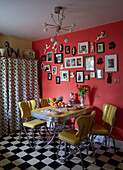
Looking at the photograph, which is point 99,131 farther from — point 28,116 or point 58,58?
point 58,58

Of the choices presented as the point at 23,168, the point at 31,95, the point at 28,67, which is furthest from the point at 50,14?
the point at 23,168

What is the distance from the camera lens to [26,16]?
3.06 meters

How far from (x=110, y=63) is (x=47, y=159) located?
242cm

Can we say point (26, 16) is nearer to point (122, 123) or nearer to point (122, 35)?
point (122, 35)

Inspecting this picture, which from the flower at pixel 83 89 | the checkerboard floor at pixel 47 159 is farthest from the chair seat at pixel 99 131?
the flower at pixel 83 89

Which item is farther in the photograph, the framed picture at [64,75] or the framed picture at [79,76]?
the framed picture at [64,75]

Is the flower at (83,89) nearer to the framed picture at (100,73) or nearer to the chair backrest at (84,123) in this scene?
the framed picture at (100,73)

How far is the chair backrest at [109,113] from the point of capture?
10.2ft

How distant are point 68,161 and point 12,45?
11.7 feet

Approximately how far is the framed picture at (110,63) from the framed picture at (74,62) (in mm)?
698

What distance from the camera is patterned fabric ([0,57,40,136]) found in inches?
159

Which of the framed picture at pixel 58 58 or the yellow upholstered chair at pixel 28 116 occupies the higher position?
the framed picture at pixel 58 58

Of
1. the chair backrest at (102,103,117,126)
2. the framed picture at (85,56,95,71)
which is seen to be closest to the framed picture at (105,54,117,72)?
the framed picture at (85,56,95,71)

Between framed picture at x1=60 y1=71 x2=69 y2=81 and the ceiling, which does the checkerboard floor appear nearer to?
framed picture at x1=60 y1=71 x2=69 y2=81
